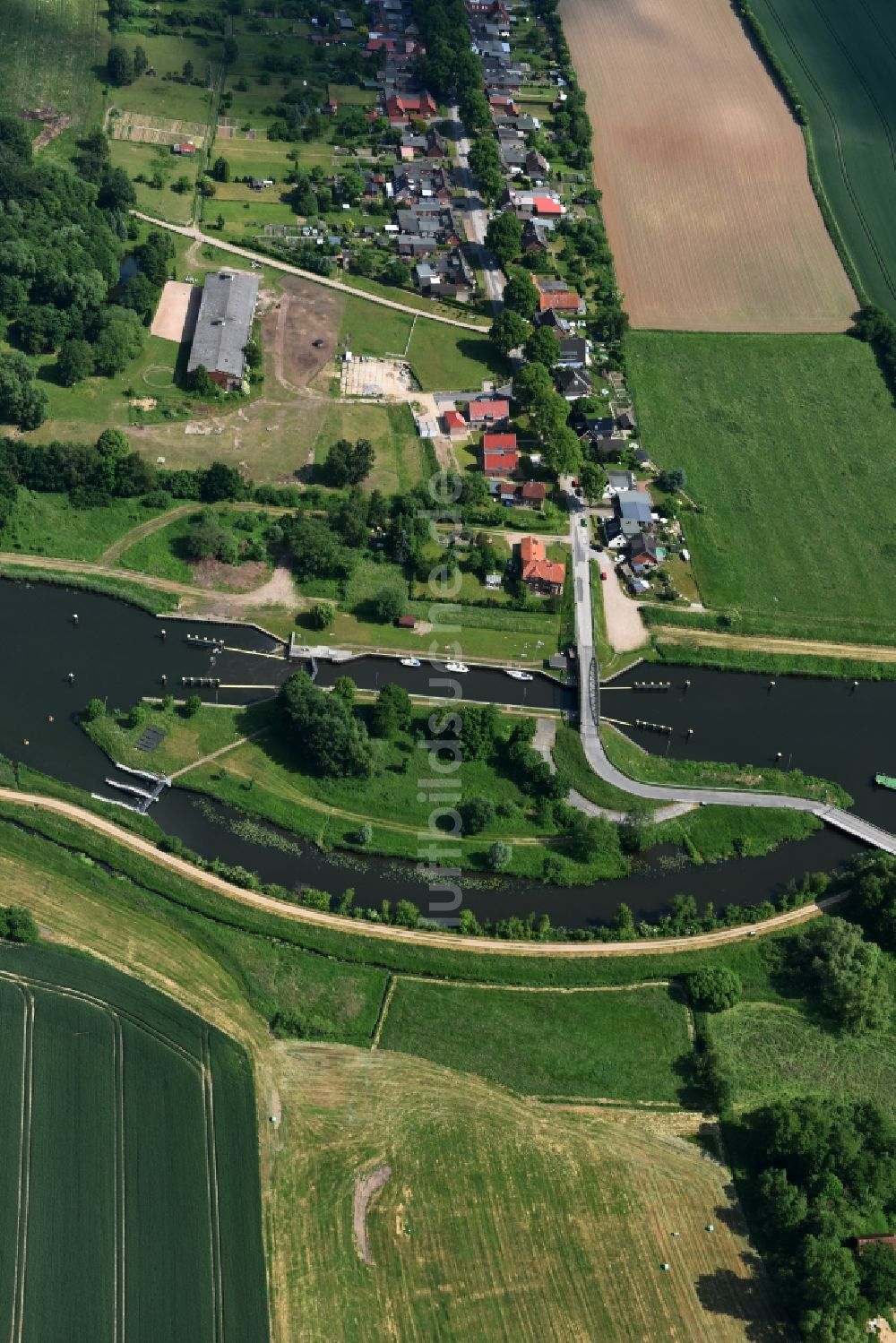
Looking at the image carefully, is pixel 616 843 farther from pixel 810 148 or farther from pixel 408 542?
pixel 810 148

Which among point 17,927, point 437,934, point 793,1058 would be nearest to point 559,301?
point 437,934

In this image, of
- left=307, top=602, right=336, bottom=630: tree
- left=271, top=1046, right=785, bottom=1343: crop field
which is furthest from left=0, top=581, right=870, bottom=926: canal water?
left=271, top=1046, right=785, bottom=1343: crop field

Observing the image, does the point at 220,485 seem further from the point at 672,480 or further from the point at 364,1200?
the point at 364,1200

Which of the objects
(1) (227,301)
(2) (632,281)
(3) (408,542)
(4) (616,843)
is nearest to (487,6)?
(2) (632,281)

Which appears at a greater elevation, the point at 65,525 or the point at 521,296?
the point at 521,296

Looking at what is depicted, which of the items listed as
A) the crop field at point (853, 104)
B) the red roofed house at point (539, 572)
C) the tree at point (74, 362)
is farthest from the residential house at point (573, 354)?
the tree at point (74, 362)

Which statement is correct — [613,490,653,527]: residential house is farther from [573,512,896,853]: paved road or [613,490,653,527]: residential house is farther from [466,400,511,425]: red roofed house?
[573,512,896,853]: paved road
